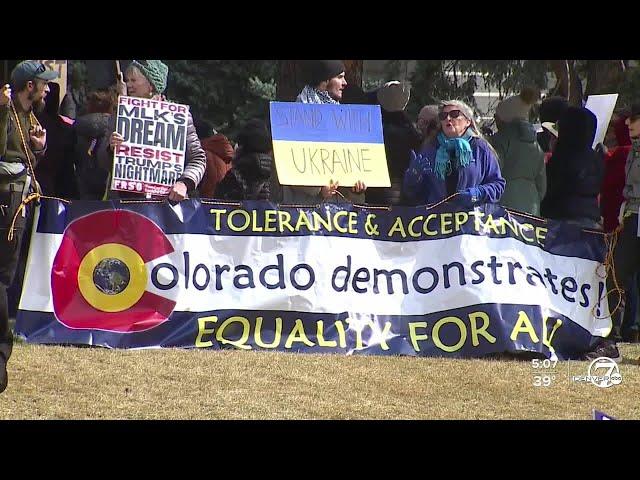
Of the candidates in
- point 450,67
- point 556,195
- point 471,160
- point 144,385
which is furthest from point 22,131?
point 450,67

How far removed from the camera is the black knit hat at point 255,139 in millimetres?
8688

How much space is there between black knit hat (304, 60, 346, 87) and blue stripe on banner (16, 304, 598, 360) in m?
1.83

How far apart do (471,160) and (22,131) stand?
10.5 feet

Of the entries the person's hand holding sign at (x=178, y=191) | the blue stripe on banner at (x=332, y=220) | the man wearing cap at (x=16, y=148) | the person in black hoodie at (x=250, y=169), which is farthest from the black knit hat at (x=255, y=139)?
the man wearing cap at (x=16, y=148)

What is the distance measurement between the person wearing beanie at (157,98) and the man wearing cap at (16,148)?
28.1 inches

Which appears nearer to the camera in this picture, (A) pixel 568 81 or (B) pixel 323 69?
(B) pixel 323 69

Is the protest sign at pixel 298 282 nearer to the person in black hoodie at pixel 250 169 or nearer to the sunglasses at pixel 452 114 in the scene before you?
the person in black hoodie at pixel 250 169

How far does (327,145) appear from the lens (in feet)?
27.1

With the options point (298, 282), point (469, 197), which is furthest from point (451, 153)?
point (298, 282)

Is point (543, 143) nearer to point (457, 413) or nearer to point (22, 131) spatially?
point (457, 413)

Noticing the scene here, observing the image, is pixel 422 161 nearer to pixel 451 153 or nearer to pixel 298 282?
pixel 451 153

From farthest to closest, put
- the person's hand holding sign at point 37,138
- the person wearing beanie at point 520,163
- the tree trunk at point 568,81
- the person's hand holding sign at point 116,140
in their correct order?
the tree trunk at point 568,81
the person wearing beanie at point 520,163
the person's hand holding sign at point 116,140
the person's hand holding sign at point 37,138

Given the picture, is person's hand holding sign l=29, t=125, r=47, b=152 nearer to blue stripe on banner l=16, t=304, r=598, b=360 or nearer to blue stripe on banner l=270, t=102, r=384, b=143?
blue stripe on banner l=16, t=304, r=598, b=360

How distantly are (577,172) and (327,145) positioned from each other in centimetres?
198
